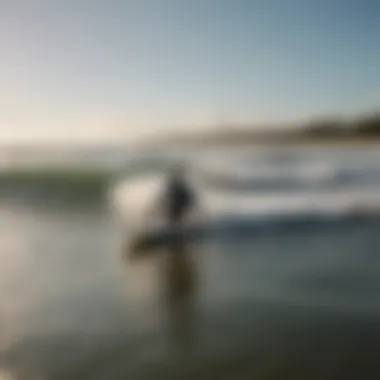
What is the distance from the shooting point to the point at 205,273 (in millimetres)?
1479

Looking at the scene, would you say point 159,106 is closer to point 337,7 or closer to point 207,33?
point 207,33

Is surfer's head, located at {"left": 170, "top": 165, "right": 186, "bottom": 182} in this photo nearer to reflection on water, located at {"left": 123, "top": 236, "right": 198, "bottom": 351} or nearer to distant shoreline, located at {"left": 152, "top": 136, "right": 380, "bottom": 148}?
distant shoreline, located at {"left": 152, "top": 136, "right": 380, "bottom": 148}

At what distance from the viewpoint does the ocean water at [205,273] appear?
48.0 inches

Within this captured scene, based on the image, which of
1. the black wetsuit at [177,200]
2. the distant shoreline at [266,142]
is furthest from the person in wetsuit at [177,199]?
the distant shoreline at [266,142]

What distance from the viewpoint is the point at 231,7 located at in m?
1.45

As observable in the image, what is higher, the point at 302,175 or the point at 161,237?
the point at 302,175

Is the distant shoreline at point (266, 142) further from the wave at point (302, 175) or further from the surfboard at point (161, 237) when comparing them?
the surfboard at point (161, 237)

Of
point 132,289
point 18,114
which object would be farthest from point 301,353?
point 18,114

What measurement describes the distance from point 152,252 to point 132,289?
0.14 metres

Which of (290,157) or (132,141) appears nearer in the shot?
(132,141)

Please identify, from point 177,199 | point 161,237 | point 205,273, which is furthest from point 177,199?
point 205,273

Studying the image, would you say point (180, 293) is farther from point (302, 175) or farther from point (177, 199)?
point (302, 175)

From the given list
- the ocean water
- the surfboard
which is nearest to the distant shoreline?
the ocean water

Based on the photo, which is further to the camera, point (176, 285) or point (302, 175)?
point (302, 175)
